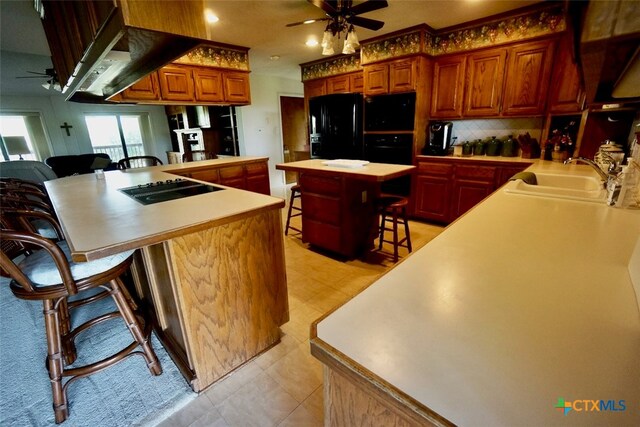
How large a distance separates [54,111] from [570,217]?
347 inches

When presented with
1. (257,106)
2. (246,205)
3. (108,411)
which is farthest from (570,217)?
(257,106)

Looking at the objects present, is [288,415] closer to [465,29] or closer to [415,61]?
[415,61]

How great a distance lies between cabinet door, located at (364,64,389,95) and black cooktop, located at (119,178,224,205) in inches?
114

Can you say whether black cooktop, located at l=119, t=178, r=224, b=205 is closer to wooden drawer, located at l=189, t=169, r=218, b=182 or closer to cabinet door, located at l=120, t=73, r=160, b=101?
wooden drawer, located at l=189, t=169, r=218, b=182

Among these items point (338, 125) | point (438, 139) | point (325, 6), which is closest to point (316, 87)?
point (338, 125)

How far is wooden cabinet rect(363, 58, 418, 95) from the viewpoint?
3.56 m

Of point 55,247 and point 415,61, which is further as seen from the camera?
point 415,61

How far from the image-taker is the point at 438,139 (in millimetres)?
3701

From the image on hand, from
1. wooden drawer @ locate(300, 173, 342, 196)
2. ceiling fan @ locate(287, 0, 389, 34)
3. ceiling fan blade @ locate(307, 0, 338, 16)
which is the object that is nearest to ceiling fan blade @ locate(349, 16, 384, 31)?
ceiling fan @ locate(287, 0, 389, 34)

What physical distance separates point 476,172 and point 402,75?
5.14 ft

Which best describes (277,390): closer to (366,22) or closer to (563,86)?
(366,22)

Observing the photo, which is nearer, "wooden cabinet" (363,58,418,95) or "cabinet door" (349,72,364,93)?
"wooden cabinet" (363,58,418,95)

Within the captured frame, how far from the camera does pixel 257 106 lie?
18.2 ft

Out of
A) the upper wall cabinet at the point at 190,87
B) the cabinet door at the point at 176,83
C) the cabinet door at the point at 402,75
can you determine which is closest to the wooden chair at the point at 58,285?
the upper wall cabinet at the point at 190,87
